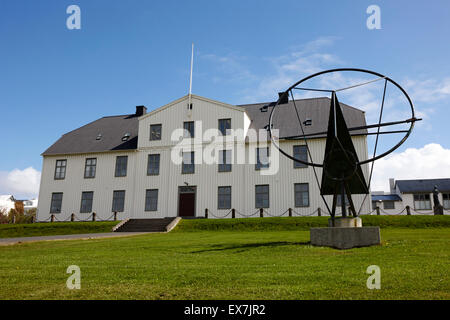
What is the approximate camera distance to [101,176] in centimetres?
3178

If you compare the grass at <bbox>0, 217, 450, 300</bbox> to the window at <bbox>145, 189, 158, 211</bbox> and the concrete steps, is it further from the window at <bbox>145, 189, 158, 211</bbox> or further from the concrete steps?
the window at <bbox>145, 189, 158, 211</bbox>

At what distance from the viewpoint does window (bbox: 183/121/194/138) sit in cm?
3017

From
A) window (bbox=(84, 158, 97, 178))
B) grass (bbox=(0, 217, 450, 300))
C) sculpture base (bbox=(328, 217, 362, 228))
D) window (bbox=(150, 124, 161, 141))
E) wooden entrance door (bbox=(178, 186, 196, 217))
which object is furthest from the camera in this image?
window (bbox=(84, 158, 97, 178))

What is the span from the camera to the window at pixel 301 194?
27094mm

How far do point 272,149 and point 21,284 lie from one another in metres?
23.8

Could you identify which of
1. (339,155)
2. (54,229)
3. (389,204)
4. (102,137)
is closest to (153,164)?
(102,137)

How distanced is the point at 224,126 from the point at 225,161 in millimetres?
3103

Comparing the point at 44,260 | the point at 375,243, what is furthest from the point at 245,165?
the point at 44,260

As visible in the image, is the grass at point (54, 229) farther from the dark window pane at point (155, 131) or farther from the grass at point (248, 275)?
the grass at point (248, 275)

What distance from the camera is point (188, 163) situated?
29734 mm

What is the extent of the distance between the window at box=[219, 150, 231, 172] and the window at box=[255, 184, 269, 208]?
299 centimetres

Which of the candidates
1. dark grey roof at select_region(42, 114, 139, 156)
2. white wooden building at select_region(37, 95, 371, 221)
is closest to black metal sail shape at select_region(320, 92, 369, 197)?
white wooden building at select_region(37, 95, 371, 221)

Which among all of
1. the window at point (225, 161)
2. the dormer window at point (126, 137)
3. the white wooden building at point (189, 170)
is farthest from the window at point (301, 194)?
the dormer window at point (126, 137)

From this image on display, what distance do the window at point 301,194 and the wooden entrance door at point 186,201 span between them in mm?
8507
